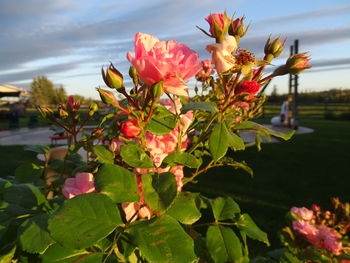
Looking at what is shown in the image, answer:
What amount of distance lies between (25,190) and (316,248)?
1000 millimetres

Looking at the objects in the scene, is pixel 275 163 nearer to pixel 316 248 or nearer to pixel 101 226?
pixel 316 248

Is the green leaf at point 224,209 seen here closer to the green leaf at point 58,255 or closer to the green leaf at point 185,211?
the green leaf at point 185,211

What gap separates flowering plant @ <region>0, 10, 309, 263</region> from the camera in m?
0.48

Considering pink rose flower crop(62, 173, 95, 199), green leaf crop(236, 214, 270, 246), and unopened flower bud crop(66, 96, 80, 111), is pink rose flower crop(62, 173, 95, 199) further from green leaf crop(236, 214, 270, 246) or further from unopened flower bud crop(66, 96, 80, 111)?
green leaf crop(236, 214, 270, 246)

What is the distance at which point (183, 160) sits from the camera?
1.89ft

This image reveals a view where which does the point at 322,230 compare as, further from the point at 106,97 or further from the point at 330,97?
the point at 330,97

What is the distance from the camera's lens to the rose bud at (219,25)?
61 cm

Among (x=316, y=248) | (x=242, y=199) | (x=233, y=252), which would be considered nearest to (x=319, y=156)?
(x=242, y=199)

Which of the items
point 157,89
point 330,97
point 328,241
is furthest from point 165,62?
point 330,97

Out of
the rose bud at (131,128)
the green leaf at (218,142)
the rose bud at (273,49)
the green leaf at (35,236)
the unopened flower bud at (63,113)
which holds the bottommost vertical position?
the green leaf at (35,236)

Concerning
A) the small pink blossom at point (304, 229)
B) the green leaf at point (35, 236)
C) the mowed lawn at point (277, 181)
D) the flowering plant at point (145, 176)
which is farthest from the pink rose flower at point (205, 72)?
the mowed lawn at point (277, 181)

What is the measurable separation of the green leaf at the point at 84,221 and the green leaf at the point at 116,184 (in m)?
0.01

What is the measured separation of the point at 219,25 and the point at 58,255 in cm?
48

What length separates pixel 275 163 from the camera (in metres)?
6.14
